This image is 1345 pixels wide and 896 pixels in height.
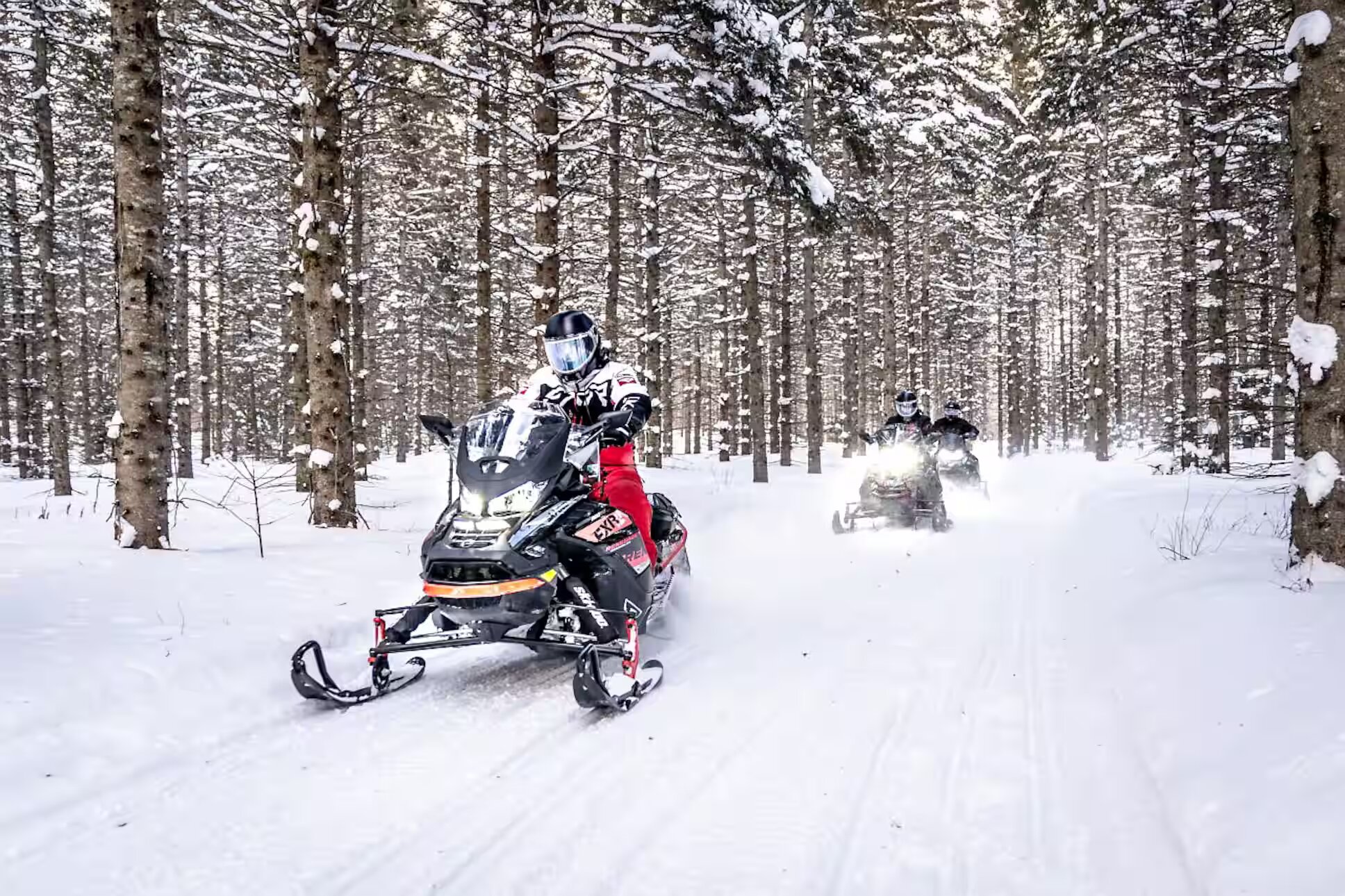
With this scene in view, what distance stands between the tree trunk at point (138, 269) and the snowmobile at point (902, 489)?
918 centimetres

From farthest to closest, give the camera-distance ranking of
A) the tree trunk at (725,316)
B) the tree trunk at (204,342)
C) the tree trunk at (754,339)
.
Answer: the tree trunk at (725,316) < the tree trunk at (204,342) < the tree trunk at (754,339)

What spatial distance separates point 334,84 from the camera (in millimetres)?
8828

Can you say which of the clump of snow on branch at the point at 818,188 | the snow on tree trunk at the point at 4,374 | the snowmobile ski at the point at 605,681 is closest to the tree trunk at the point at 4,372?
the snow on tree trunk at the point at 4,374

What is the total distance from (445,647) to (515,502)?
96 centimetres

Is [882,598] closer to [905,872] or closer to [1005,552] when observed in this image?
[1005,552]

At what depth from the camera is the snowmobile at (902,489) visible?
41.8 feet

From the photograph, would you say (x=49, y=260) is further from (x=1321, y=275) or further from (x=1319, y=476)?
(x=1319, y=476)

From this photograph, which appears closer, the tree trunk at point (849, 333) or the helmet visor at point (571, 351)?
the helmet visor at point (571, 351)

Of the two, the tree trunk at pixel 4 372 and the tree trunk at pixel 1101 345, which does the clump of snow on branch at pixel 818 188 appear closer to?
the tree trunk at pixel 1101 345

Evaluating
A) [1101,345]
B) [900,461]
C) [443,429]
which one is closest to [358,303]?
[900,461]

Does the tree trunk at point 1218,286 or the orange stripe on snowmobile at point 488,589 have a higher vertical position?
the tree trunk at point 1218,286

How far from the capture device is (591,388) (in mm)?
5914

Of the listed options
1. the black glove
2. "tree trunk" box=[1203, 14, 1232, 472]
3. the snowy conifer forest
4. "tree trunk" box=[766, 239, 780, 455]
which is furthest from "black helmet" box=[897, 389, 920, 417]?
"tree trunk" box=[766, 239, 780, 455]

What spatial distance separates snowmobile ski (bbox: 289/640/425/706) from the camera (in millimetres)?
4395
